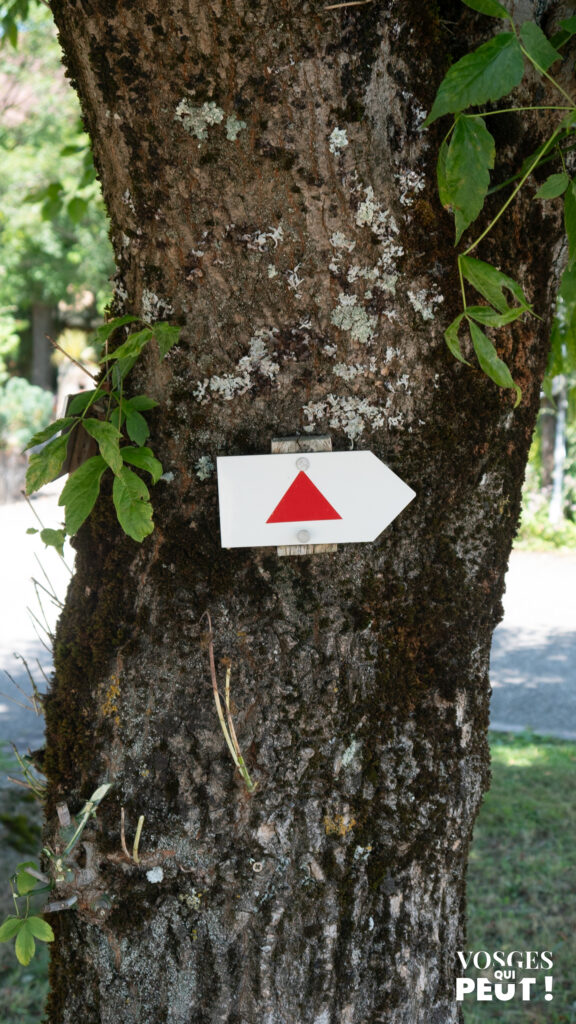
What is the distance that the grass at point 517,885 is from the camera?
2955 mm

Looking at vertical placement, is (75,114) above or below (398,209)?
above

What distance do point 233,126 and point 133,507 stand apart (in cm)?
64

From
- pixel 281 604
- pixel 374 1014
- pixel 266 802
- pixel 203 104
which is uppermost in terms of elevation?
pixel 203 104

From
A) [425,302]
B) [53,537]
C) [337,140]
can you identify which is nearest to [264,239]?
[337,140]

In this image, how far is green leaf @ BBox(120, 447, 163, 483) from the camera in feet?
4.48

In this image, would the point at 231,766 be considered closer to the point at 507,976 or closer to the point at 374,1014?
the point at 374,1014

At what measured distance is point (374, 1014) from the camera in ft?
4.99

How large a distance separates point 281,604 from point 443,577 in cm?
31

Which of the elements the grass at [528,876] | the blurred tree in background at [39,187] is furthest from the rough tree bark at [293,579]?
the blurred tree in background at [39,187]

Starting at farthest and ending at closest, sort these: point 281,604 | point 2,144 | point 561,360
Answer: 1. point 2,144
2. point 561,360
3. point 281,604

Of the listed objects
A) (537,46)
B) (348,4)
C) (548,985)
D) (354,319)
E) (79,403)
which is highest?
(348,4)

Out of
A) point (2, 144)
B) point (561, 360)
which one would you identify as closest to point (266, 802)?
point (561, 360)

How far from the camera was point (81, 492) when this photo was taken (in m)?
1.36

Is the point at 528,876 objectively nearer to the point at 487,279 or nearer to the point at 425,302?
the point at 425,302
